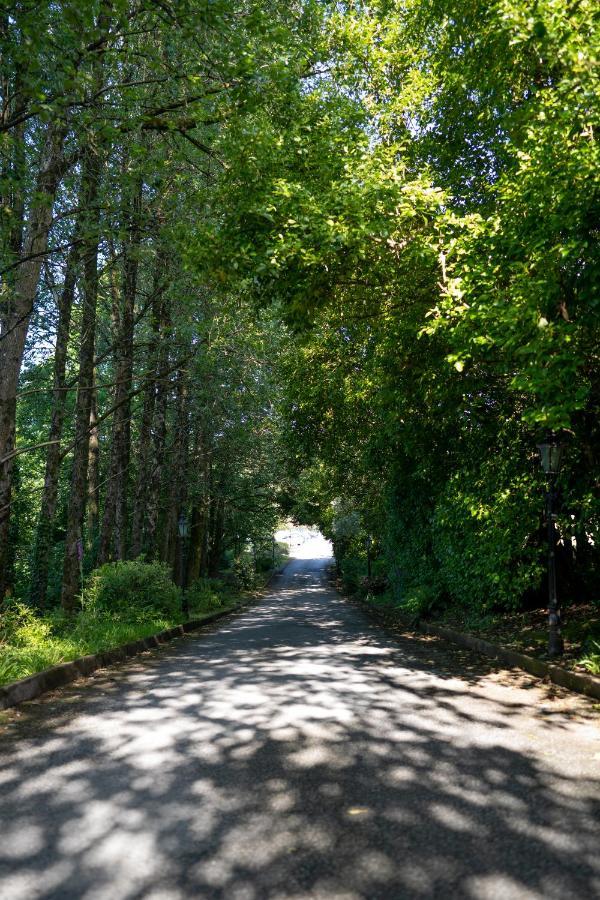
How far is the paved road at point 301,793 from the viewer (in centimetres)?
313

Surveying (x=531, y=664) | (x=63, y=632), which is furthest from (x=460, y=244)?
(x=63, y=632)

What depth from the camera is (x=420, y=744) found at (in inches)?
213

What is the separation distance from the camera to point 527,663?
9.80m

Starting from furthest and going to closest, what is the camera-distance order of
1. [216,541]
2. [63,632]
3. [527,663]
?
[216,541]
[63,632]
[527,663]

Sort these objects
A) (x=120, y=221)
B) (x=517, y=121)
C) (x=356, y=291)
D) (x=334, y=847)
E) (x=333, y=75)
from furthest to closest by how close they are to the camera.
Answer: (x=333, y=75) < (x=356, y=291) < (x=120, y=221) < (x=517, y=121) < (x=334, y=847)

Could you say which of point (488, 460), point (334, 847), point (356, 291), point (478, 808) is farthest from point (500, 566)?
point (334, 847)

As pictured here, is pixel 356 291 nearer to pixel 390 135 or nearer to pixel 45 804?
pixel 390 135

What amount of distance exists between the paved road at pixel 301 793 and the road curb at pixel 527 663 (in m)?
0.42

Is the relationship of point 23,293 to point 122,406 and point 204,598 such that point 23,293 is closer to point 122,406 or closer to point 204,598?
point 122,406

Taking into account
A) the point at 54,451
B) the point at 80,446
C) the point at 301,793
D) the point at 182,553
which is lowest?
the point at 301,793

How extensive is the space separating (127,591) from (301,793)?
11439mm

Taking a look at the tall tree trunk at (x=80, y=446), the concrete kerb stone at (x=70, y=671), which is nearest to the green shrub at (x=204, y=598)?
the concrete kerb stone at (x=70, y=671)

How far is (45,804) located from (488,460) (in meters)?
9.54

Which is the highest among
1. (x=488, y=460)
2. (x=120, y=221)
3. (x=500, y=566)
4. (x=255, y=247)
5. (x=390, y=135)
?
(x=390, y=135)
